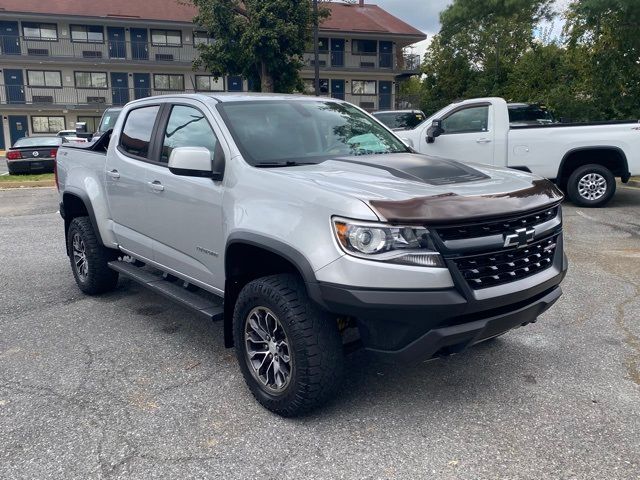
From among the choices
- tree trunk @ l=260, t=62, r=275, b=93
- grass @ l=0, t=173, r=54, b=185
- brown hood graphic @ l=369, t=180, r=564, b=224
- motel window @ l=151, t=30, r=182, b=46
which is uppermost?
motel window @ l=151, t=30, r=182, b=46

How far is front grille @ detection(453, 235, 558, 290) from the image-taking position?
301 cm

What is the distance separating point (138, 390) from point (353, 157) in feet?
6.79

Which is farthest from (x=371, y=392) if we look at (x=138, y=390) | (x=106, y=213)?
(x=106, y=213)

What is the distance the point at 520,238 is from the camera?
320cm

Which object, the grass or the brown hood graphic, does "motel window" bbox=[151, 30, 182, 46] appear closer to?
the grass

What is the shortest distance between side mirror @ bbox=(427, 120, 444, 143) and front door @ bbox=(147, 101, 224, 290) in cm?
673

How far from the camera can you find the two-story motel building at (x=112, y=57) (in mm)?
38000

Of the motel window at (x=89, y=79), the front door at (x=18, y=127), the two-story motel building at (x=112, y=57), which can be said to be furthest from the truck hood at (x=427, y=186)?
the front door at (x=18, y=127)

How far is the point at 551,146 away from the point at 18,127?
39.1 m

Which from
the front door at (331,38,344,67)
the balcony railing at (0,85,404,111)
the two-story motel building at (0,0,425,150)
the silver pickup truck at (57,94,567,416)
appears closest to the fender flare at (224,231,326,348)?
the silver pickup truck at (57,94,567,416)

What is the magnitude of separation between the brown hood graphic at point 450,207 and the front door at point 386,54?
135 ft

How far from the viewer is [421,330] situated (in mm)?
2945

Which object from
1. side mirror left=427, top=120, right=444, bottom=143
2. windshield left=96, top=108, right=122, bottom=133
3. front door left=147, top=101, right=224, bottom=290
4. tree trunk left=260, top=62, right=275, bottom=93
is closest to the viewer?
front door left=147, top=101, right=224, bottom=290

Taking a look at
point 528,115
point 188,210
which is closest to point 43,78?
point 528,115
